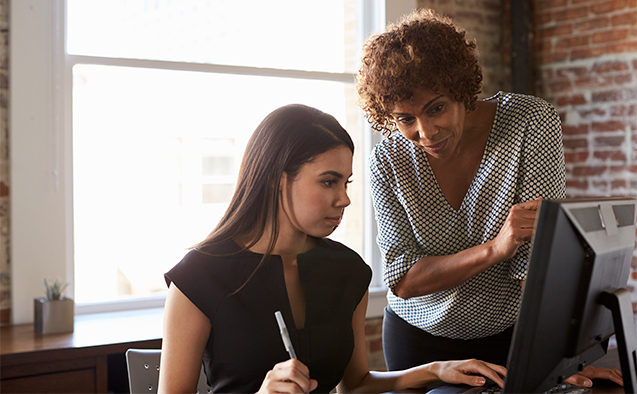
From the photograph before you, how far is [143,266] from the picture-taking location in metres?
2.84

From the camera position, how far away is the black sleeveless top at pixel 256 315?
132 cm

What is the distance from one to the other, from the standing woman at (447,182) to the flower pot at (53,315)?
1.24 m

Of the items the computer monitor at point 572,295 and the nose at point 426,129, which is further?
the nose at point 426,129

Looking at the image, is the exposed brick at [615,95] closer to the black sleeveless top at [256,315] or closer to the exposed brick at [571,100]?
the exposed brick at [571,100]

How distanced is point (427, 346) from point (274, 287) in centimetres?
56

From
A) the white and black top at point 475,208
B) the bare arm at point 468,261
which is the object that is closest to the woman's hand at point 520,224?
the bare arm at point 468,261

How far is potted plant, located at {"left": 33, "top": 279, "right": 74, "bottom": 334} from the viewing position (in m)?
2.26

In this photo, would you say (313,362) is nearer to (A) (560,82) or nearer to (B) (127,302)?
(B) (127,302)

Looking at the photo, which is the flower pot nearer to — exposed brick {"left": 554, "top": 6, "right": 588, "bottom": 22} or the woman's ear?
the woman's ear

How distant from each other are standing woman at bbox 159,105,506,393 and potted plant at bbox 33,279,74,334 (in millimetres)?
1135

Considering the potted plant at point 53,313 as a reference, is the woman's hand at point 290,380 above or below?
above

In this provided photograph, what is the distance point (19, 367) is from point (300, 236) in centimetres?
115

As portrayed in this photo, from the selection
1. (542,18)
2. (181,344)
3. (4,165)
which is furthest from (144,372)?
(542,18)

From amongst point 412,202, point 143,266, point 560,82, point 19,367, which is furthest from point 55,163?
point 560,82
